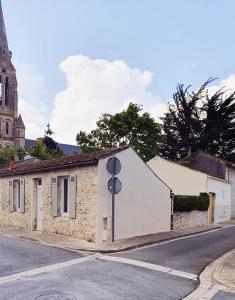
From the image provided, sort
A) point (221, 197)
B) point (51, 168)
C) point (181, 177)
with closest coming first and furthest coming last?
point (51, 168) → point (181, 177) → point (221, 197)

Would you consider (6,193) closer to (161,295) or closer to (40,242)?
(40,242)

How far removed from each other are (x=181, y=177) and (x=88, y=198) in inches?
572

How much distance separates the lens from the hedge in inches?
857

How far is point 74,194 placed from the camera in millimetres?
16188

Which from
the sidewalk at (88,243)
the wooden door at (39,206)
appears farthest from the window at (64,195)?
the wooden door at (39,206)

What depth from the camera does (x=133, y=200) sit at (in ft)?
55.6

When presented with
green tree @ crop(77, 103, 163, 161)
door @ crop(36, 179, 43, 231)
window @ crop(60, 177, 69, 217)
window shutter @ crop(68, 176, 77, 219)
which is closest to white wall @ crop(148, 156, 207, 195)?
green tree @ crop(77, 103, 163, 161)

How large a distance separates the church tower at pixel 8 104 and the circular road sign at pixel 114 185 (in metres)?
80.5

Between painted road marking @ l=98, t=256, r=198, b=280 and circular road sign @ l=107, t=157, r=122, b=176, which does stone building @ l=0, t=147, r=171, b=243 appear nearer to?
circular road sign @ l=107, t=157, r=122, b=176

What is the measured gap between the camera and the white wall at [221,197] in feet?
94.1

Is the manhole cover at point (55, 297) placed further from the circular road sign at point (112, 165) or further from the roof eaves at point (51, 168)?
the roof eaves at point (51, 168)

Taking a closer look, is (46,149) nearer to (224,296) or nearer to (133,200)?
A: (133,200)

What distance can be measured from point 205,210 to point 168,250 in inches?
515

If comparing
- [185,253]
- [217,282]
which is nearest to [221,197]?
[185,253]
